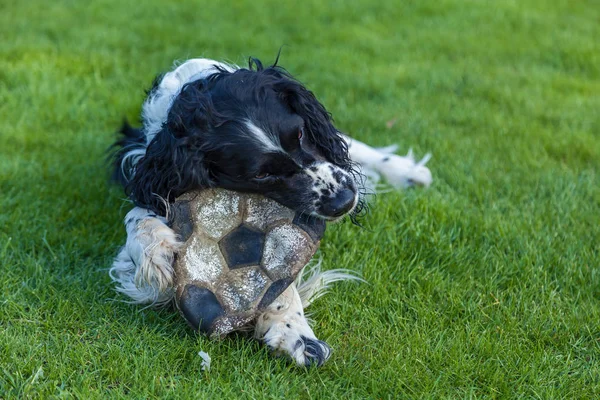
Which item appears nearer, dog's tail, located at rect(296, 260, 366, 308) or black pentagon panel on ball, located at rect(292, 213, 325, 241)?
black pentagon panel on ball, located at rect(292, 213, 325, 241)

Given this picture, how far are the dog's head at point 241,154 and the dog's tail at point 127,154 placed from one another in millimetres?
511

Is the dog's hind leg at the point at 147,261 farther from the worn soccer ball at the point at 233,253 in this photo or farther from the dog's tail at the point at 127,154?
the dog's tail at the point at 127,154

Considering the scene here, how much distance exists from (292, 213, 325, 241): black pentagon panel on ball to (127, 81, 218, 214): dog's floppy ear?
44cm

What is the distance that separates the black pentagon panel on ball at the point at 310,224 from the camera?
3229mm

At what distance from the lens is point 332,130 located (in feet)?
11.8

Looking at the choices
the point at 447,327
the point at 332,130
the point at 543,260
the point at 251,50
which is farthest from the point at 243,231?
the point at 251,50

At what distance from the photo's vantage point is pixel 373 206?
4.20 m

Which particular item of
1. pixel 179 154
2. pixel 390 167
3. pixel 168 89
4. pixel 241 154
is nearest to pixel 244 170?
pixel 241 154

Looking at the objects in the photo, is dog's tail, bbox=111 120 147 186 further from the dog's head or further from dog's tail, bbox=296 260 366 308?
dog's tail, bbox=296 260 366 308

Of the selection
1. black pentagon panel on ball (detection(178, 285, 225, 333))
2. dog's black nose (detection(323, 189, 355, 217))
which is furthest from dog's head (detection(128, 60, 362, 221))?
black pentagon panel on ball (detection(178, 285, 225, 333))

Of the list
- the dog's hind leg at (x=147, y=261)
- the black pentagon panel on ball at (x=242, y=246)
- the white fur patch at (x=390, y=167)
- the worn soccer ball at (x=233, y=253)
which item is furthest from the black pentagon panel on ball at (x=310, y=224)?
the white fur patch at (x=390, y=167)

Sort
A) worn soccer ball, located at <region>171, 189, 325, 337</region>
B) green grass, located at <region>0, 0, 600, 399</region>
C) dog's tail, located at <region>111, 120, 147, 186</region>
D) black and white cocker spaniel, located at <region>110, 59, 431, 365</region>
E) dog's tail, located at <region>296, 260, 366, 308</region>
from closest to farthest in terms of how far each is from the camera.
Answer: green grass, located at <region>0, 0, 600, 399</region> < worn soccer ball, located at <region>171, 189, 325, 337</region> < black and white cocker spaniel, located at <region>110, 59, 431, 365</region> < dog's tail, located at <region>296, 260, 366, 308</region> < dog's tail, located at <region>111, 120, 147, 186</region>

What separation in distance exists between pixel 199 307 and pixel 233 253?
0.99 ft

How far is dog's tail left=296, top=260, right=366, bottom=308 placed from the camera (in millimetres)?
3407
